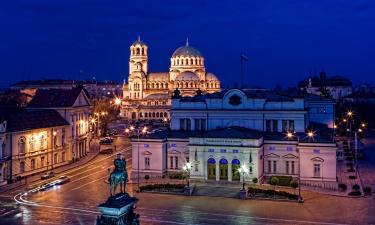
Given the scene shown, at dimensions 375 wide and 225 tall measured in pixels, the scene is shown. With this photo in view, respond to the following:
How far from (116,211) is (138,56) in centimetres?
14466

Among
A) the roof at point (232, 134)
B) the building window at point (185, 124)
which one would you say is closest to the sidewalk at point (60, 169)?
the building window at point (185, 124)

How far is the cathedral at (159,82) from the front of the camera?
16000 centimetres

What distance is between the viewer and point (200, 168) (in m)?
58.2

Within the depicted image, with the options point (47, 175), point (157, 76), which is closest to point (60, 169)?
point (47, 175)

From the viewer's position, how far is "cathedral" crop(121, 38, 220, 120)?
16000 centimetres

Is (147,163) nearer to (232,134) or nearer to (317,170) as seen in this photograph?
(232,134)

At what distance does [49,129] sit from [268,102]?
3242 centimetres

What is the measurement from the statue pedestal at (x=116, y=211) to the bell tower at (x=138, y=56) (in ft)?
467

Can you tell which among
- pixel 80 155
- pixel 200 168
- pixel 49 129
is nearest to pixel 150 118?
pixel 80 155

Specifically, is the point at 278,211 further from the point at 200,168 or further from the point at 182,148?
the point at 182,148

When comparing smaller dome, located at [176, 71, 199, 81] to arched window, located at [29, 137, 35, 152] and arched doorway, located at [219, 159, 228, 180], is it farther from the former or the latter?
arched doorway, located at [219, 159, 228, 180]

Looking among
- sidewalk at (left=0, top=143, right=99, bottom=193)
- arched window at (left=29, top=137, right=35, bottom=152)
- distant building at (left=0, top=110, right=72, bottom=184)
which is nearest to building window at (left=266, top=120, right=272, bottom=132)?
sidewalk at (left=0, top=143, right=99, bottom=193)

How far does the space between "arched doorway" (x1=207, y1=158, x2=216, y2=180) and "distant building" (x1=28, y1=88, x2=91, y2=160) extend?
2682 cm

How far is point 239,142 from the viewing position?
2212 inches
